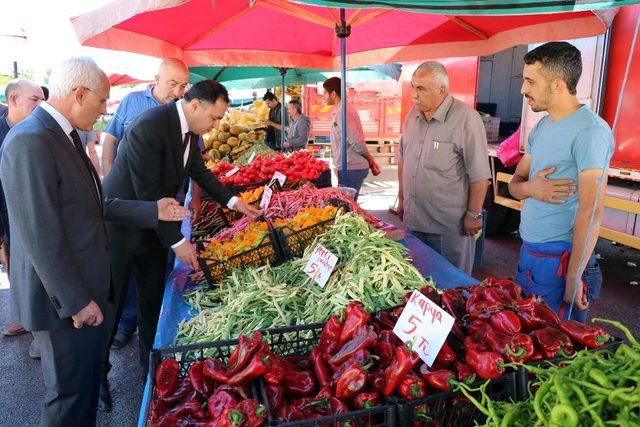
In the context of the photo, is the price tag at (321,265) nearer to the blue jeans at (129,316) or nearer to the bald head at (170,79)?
the blue jeans at (129,316)

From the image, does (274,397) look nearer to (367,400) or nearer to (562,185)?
(367,400)

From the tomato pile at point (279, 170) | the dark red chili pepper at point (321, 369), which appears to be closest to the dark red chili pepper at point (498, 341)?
the dark red chili pepper at point (321, 369)

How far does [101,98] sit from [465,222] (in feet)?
A: 8.71

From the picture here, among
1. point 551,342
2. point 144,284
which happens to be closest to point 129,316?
point 144,284

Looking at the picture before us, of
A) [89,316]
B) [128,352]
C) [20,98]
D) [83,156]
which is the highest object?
[20,98]

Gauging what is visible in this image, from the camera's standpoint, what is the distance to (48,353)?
2232 millimetres

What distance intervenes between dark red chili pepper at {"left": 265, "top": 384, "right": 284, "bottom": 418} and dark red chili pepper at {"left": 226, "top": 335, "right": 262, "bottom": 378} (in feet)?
0.35

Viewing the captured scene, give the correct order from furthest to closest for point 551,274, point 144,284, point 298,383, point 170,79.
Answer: point 170,79, point 144,284, point 551,274, point 298,383

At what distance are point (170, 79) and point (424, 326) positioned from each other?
3.67 meters

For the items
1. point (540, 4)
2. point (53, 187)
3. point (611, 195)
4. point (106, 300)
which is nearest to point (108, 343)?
point (106, 300)

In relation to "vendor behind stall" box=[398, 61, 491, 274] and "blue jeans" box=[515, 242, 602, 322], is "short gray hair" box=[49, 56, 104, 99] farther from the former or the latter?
"blue jeans" box=[515, 242, 602, 322]

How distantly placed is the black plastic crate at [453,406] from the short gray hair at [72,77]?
191cm

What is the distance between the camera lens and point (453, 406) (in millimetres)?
1395

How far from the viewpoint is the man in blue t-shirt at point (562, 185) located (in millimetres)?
2254
